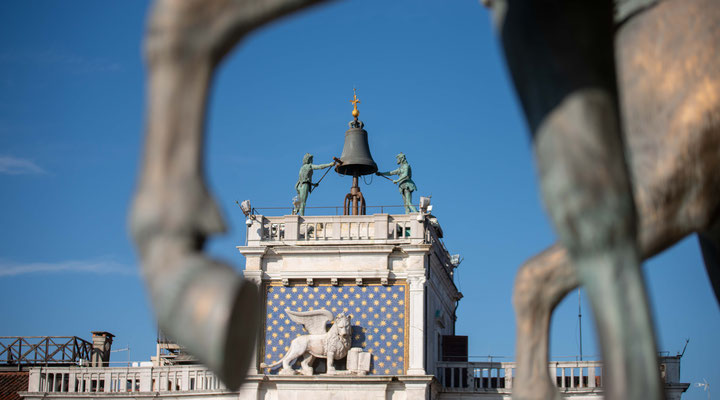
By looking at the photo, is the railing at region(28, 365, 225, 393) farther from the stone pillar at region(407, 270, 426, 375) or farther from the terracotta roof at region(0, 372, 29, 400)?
the stone pillar at region(407, 270, 426, 375)

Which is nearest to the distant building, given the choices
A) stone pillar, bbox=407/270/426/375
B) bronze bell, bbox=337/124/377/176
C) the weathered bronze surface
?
stone pillar, bbox=407/270/426/375

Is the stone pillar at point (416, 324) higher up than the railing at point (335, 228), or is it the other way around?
the railing at point (335, 228)

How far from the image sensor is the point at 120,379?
119 feet

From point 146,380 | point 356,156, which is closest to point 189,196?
point 146,380

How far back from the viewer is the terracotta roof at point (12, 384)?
38128mm

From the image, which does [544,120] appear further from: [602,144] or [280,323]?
[280,323]

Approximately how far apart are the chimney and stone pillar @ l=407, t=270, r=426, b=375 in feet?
42.9

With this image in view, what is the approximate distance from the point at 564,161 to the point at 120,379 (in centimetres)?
3631

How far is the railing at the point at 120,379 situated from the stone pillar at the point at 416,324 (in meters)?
6.85

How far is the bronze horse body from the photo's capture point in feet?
4.13

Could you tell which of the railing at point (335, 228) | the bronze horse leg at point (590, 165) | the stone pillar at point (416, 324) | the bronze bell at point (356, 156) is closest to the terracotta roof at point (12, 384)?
the railing at point (335, 228)

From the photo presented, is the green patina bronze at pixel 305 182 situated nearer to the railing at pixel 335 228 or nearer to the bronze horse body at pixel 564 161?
the railing at pixel 335 228

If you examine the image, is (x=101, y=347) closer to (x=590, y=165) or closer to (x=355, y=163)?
(x=355, y=163)

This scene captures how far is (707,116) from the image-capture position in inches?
72.6
